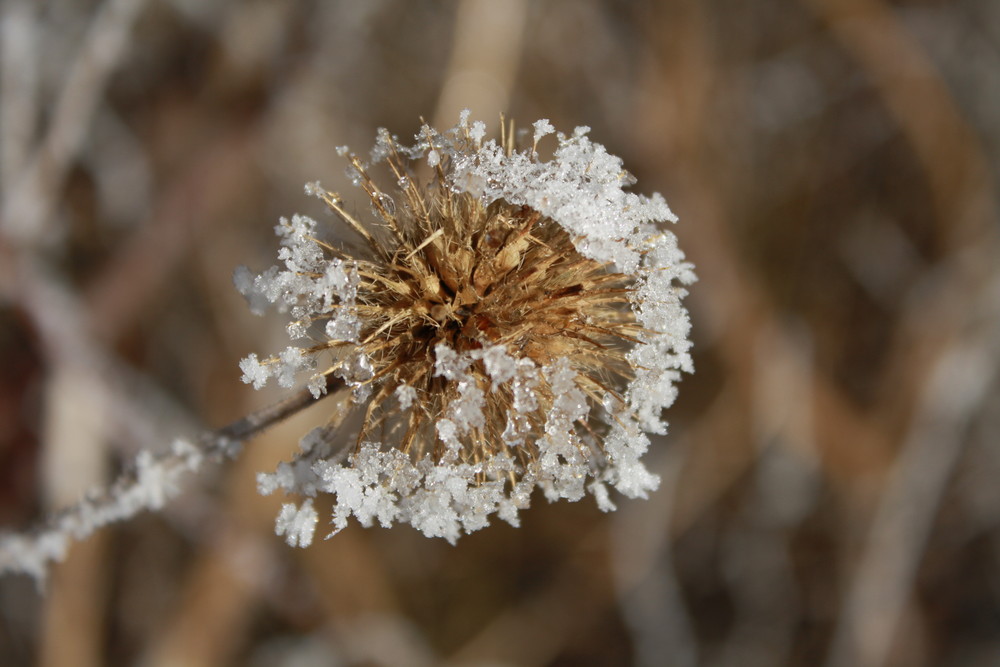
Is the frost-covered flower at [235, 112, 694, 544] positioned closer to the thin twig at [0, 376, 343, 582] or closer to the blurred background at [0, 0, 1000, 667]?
the thin twig at [0, 376, 343, 582]

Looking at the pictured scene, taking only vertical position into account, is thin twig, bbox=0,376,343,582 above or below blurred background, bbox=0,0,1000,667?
below

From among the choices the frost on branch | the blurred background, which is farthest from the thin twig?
the blurred background

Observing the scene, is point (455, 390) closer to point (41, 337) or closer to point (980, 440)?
point (41, 337)

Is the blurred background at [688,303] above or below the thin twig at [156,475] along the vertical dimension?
above

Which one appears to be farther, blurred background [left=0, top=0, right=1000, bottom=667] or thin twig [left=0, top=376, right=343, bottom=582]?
blurred background [left=0, top=0, right=1000, bottom=667]

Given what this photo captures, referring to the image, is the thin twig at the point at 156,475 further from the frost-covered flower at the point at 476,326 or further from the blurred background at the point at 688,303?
the blurred background at the point at 688,303

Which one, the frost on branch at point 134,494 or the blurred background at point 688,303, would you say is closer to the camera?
the frost on branch at point 134,494

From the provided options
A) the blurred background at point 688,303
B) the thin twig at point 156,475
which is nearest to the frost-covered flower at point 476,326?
the thin twig at point 156,475
